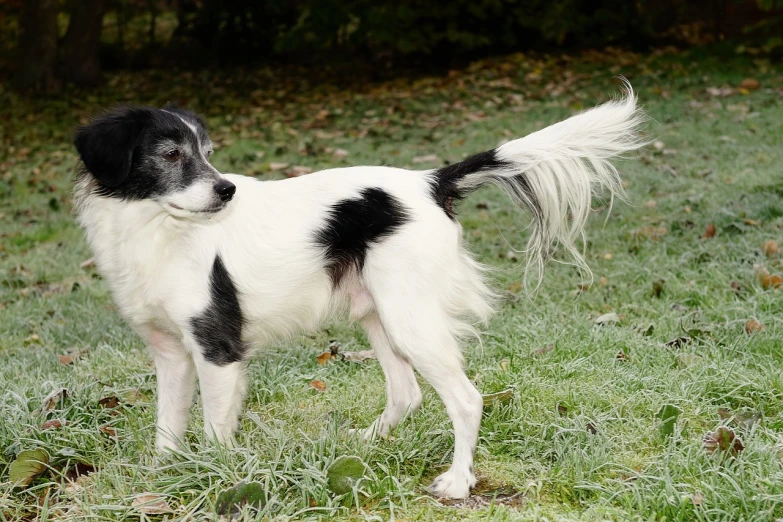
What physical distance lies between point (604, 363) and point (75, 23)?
13.9 metres

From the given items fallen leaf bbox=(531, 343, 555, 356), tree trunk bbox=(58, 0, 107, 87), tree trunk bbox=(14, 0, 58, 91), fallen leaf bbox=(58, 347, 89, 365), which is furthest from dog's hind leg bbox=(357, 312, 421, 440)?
tree trunk bbox=(58, 0, 107, 87)

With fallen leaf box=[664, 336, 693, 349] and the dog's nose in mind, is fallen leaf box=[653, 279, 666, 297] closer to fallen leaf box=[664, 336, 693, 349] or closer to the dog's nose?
fallen leaf box=[664, 336, 693, 349]

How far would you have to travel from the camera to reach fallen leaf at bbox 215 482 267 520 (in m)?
2.68

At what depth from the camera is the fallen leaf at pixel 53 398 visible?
11.2ft

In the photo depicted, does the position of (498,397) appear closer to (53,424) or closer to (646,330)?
(646,330)

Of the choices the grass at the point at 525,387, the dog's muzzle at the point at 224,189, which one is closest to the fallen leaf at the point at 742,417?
the grass at the point at 525,387

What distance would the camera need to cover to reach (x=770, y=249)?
516 cm

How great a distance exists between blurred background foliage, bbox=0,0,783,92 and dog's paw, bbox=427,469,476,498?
1113cm

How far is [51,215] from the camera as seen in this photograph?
833cm

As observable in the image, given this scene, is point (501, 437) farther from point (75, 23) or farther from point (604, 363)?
point (75, 23)

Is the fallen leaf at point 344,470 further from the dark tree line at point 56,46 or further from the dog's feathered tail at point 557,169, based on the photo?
the dark tree line at point 56,46

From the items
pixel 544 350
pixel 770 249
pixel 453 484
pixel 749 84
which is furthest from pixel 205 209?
pixel 749 84

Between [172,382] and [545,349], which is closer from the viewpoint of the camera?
[172,382]

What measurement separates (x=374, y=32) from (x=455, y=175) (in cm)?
1061
